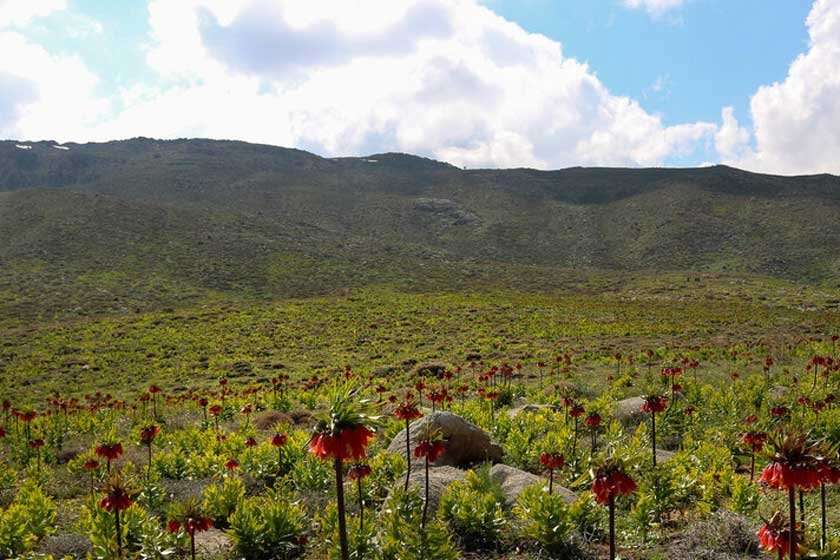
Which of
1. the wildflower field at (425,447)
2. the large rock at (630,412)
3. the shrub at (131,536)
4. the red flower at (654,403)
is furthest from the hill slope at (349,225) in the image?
the red flower at (654,403)

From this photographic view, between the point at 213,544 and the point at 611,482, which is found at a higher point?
the point at 611,482

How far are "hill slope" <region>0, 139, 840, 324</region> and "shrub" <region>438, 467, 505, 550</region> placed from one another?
181 ft

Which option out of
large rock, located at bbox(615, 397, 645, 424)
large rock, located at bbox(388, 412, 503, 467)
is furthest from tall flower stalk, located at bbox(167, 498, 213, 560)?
large rock, located at bbox(615, 397, 645, 424)

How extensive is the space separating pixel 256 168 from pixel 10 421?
13648 centimetres

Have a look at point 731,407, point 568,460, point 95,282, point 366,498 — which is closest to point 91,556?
point 366,498

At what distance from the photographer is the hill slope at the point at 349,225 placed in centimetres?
7169

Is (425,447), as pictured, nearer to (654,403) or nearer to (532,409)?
(654,403)

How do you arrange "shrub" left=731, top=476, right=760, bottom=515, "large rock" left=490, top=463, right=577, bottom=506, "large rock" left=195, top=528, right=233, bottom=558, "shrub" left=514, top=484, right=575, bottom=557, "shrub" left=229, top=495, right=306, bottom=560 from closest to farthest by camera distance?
"shrub" left=514, top=484, right=575, bottom=557 → "shrub" left=229, top=495, right=306, bottom=560 → "large rock" left=195, top=528, right=233, bottom=558 → "shrub" left=731, top=476, right=760, bottom=515 → "large rock" left=490, top=463, right=577, bottom=506

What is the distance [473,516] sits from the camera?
10.5 metres

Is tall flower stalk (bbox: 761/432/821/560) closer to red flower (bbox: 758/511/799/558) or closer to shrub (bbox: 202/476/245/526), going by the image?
red flower (bbox: 758/511/799/558)

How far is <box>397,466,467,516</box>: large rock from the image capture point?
1175 cm

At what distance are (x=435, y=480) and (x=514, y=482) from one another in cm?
170

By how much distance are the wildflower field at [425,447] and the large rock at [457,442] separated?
62 millimetres

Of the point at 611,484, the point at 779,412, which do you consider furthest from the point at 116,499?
the point at 779,412
